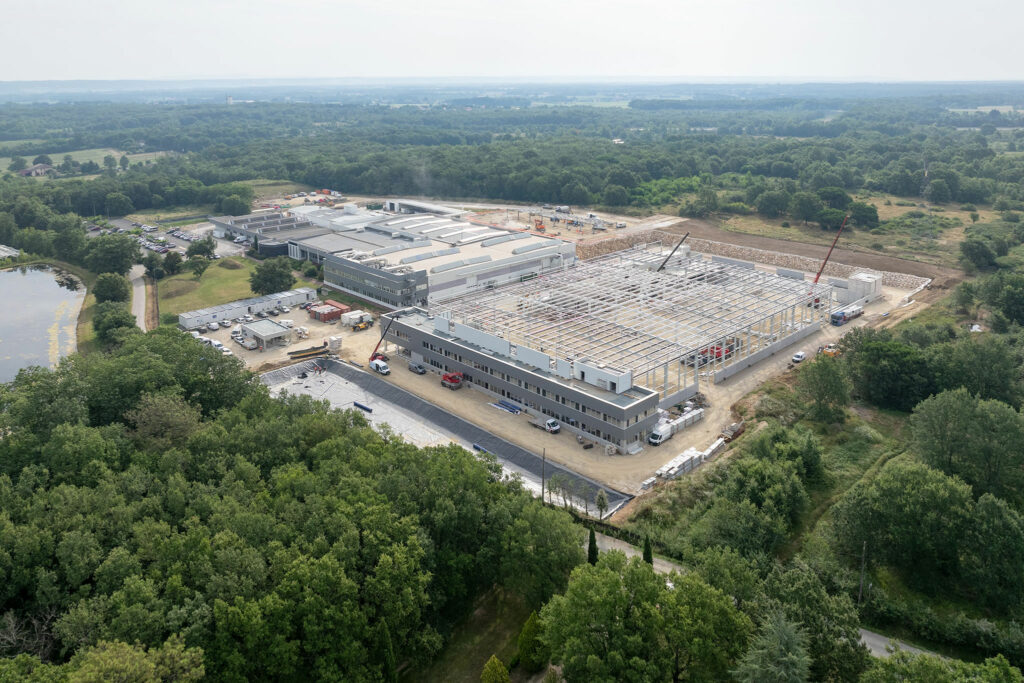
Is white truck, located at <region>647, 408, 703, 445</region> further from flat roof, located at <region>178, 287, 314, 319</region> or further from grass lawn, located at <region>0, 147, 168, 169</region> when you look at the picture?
grass lawn, located at <region>0, 147, 168, 169</region>

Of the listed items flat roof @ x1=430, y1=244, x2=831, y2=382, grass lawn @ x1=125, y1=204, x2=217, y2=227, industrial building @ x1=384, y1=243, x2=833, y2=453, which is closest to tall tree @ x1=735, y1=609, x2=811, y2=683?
industrial building @ x1=384, y1=243, x2=833, y2=453

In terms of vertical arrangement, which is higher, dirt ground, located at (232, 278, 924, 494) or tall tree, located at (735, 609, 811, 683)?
tall tree, located at (735, 609, 811, 683)

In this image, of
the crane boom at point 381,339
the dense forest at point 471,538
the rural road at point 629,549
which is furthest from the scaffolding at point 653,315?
the rural road at point 629,549

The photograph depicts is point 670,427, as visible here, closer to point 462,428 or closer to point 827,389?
point 827,389

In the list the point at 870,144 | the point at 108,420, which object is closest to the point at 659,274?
the point at 108,420

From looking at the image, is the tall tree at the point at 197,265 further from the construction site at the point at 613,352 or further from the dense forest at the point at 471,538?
the dense forest at the point at 471,538
